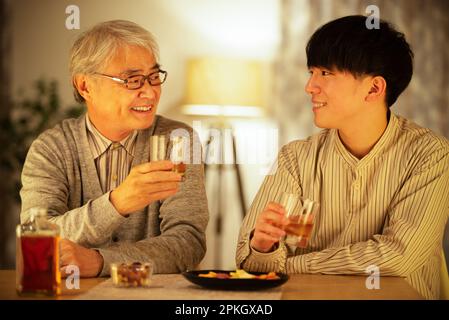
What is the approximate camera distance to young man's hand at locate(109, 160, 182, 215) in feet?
7.43

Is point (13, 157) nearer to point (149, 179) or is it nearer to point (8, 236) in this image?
point (8, 236)

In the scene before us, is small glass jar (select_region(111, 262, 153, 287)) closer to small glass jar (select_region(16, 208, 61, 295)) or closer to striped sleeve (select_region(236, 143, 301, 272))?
small glass jar (select_region(16, 208, 61, 295))

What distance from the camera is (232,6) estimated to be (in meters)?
5.42

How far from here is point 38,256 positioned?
1.78m

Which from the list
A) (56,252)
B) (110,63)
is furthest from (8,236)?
(56,252)

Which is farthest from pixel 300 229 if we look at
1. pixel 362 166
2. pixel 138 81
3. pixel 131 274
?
pixel 138 81

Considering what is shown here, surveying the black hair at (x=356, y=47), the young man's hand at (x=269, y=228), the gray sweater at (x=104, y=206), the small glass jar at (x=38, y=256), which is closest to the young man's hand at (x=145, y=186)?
the gray sweater at (x=104, y=206)

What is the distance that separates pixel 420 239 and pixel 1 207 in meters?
3.82

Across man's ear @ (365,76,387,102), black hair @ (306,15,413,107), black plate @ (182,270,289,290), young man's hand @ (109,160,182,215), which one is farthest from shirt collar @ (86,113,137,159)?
black plate @ (182,270,289,290)

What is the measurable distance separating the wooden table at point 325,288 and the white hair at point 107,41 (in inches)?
32.4

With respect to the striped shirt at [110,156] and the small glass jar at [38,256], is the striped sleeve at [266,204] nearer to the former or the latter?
the striped shirt at [110,156]

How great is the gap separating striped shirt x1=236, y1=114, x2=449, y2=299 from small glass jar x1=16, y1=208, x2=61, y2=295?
0.74 meters

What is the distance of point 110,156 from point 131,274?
2.86 feet

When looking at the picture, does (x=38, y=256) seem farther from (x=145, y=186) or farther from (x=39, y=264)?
(x=145, y=186)
